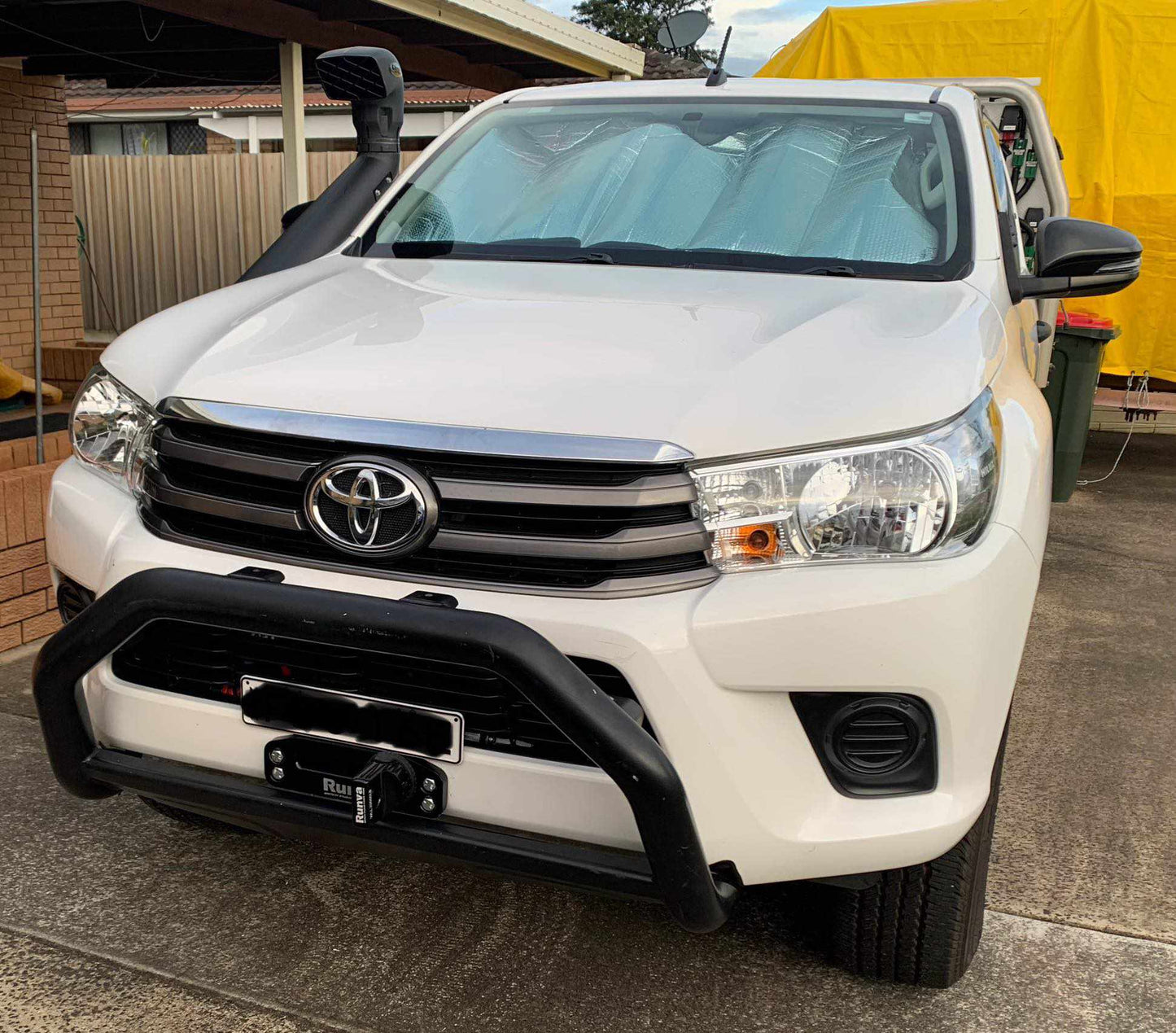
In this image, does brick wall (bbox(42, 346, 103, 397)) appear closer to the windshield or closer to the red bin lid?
the windshield

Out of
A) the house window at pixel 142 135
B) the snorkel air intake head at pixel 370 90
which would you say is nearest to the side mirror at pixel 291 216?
the snorkel air intake head at pixel 370 90

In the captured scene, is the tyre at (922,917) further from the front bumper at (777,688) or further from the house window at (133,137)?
the house window at (133,137)

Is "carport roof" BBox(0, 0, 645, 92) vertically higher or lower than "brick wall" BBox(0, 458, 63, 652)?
higher

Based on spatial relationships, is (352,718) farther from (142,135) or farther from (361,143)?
(142,135)

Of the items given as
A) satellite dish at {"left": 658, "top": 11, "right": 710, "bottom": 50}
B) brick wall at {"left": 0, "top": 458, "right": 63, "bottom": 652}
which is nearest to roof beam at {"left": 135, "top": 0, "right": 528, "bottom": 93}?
satellite dish at {"left": 658, "top": 11, "right": 710, "bottom": 50}

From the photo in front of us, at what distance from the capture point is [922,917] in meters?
2.32

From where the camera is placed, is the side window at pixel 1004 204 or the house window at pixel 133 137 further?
the house window at pixel 133 137

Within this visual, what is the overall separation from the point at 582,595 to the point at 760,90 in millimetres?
2163

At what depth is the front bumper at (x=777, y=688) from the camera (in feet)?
6.24

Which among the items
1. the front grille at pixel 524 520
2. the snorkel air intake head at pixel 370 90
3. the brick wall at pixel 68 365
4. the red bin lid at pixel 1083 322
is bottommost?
the brick wall at pixel 68 365

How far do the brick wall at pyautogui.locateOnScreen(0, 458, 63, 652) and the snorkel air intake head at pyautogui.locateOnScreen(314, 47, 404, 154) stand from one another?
154 cm

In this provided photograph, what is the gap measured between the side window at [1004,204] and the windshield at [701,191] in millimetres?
164

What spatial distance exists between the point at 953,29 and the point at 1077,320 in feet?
8.88

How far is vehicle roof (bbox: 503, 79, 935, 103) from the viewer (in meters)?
3.49
